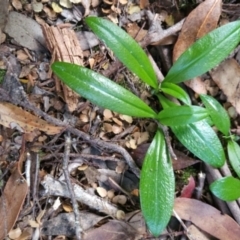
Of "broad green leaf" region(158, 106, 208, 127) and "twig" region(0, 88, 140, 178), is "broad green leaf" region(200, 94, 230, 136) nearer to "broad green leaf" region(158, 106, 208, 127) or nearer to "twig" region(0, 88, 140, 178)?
"broad green leaf" region(158, 106, 208, 127)

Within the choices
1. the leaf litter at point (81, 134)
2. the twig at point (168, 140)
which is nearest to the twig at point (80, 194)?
the leaf litter at point (81, 134)

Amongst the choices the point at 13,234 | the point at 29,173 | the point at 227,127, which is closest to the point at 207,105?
the point at 227,127

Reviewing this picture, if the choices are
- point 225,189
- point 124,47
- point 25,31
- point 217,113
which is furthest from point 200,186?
point 25,31

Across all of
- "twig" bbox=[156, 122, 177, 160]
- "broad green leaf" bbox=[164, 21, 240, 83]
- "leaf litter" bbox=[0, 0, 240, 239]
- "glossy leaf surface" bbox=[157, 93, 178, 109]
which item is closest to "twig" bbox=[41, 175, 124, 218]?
"leaf litter" bbox=[0, 0, 240, 239]

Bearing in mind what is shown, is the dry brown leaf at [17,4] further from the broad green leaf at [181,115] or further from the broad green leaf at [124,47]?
the broad green leaf at [181,115]

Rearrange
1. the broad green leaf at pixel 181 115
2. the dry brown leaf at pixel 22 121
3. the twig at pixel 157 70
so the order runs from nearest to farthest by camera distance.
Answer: the broad green leaf at pixel 181 115 < the dry brown leaf at pixel 22 121 < the twig at pixel 157 70
